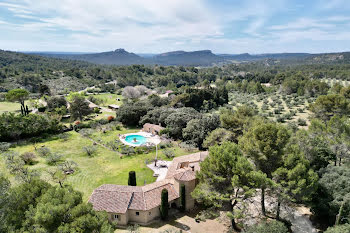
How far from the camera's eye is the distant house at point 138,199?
20562 mm

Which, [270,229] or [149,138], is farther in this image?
[149,138]

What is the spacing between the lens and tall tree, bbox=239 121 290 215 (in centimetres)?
2027

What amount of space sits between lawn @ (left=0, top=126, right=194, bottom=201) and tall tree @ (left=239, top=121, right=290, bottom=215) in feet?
45.2

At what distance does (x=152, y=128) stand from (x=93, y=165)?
17.3 metres

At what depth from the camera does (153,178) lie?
28906 millimetres

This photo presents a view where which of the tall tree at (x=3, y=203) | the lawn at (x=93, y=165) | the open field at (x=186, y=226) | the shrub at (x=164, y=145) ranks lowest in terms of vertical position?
the open field at (x=186, y=226)

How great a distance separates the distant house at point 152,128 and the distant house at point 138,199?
22.3 meters

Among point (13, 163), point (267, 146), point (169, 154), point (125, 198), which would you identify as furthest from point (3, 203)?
point (169, 154)

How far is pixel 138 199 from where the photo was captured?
21.3 m

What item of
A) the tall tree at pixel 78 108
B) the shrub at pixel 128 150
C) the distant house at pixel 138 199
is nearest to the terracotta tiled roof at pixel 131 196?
the distant house at pixel 138 199

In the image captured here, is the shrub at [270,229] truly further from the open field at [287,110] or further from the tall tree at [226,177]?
the open field at [287,110]

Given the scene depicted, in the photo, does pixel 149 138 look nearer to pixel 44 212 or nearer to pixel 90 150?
pixel 90 150

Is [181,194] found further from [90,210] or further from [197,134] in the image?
[197,134]

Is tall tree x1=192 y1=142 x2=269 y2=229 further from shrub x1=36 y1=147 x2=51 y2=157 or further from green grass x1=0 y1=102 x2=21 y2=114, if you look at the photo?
green grass x1=0 y1=102 x2=21 y2=114
